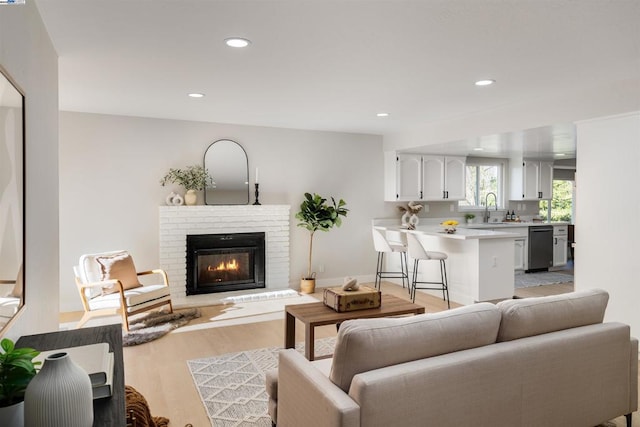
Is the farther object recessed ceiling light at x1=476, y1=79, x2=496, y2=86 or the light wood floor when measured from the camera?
recessed ceiling light at x1=476, y1=79, x2=496, y2=86

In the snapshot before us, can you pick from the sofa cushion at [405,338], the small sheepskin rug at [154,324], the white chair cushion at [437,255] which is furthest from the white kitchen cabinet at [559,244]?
the sofa cushion at [405,338]

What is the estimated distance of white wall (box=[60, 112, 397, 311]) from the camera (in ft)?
16.9

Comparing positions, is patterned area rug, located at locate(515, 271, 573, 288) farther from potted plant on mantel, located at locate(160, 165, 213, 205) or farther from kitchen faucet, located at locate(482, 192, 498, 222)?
potted plant on mantel, located at locate(160, 165, 213, 205)

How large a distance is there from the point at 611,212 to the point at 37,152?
173 inches

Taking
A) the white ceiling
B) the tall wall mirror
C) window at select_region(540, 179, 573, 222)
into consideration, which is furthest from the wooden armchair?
window at select_region(540, 179, 573, 222)

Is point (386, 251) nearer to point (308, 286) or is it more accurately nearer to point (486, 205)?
point (308, 286)

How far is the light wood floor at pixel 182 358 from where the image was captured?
2775 mm

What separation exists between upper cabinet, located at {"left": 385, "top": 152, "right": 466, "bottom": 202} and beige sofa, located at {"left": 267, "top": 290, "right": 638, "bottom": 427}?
176 inches

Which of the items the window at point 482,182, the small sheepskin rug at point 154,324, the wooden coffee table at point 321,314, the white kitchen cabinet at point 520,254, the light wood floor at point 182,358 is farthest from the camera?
the window at point 482,182

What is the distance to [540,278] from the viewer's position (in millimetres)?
7184

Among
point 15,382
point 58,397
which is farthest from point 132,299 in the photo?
point 58,397

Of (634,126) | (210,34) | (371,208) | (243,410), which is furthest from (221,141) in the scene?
(634,126)

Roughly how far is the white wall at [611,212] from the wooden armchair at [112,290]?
432 cm

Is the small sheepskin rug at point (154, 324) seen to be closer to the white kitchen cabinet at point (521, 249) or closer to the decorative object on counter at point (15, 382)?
the decorative object on counter at point (15, 382)
